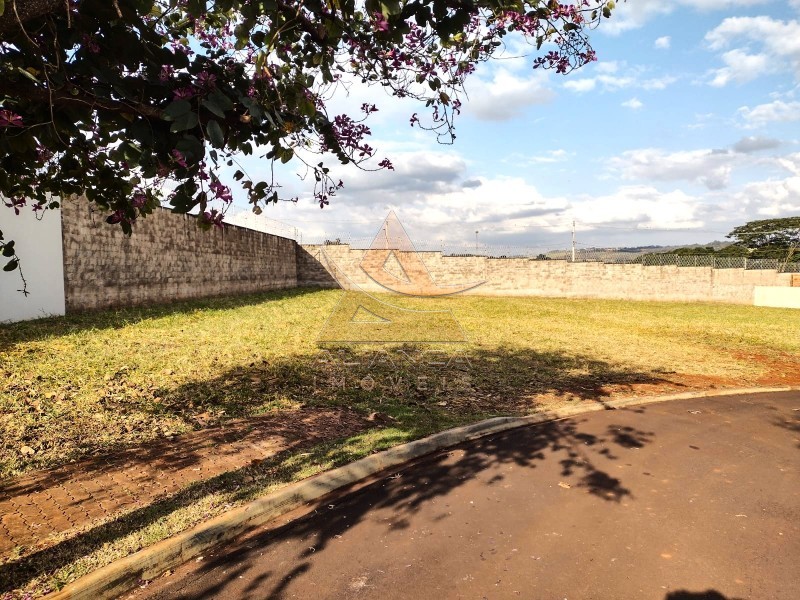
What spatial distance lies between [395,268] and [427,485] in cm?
2578

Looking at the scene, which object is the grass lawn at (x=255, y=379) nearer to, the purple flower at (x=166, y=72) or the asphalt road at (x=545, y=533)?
the asphalt road at (x=545, y=533)

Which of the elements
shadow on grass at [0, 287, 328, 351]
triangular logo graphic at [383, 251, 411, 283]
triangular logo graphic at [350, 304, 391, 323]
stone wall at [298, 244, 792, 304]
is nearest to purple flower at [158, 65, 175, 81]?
shadow on grass at [0, 287, 328, 351]

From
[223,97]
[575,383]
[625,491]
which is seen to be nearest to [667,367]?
[575,383]

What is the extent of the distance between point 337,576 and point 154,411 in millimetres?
4133

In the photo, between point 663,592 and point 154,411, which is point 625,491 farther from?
point 154,411

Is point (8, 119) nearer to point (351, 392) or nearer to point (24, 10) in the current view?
point (24, 10)

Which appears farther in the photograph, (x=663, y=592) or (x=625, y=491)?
(x=625, y=491)

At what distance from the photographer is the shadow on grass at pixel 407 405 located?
4000 millimetres

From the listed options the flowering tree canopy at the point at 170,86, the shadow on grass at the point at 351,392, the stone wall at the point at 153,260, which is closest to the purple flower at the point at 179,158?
the flowering tree canopy at the point at 170,86

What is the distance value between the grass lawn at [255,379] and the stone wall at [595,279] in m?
11.4

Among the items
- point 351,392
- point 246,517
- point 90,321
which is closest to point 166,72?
point 246,517

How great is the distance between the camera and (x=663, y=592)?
296 centimetres

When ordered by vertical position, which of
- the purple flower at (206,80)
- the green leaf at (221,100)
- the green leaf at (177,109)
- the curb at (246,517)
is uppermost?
the purple flower at (206,80)

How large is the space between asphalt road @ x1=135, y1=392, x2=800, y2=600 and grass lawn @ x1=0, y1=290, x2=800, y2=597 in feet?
2.13
